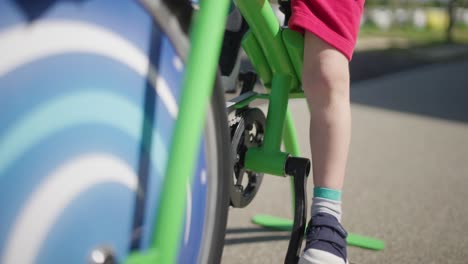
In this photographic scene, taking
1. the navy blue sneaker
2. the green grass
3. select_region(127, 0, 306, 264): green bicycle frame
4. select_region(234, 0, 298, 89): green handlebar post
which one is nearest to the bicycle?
select_region(127, 0, 306, 264): green bicycle frame

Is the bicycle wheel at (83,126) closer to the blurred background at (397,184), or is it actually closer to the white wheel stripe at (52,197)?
the white wheel stripe at (52,197)

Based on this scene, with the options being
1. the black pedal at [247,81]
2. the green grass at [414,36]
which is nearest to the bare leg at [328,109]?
the black pedal at [247,81]

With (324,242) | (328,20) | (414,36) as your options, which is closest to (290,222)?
(324,242)

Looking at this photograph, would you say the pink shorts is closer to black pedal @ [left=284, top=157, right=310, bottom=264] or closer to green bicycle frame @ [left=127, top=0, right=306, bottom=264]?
black pedal @ [left=284, top=157, right=310, bottom=264]

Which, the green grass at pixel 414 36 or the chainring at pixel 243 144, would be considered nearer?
the chainring at pixel 243 144

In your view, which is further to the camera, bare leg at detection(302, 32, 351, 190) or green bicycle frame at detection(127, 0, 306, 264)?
bare leg at detection(302, 32, 351, 190)

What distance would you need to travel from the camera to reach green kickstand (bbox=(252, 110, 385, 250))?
1610 mm

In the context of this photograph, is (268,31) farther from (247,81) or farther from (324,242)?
(324,242)

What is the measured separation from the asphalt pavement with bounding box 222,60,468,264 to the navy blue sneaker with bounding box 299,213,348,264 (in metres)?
0.51

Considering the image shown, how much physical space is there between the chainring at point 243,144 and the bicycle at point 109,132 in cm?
34

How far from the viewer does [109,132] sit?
0.80m

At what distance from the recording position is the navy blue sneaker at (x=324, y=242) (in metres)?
1.13

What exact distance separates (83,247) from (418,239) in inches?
54.2

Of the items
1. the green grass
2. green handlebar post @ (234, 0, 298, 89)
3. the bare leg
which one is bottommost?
the bare leg
